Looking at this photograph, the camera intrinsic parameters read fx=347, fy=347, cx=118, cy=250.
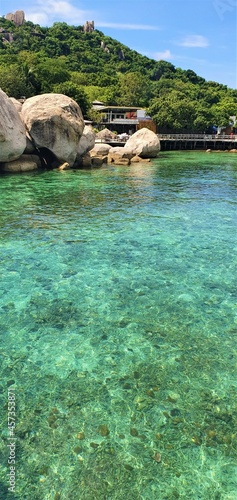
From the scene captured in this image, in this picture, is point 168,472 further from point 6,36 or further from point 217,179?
point 6,36

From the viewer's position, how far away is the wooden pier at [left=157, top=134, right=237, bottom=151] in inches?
2378

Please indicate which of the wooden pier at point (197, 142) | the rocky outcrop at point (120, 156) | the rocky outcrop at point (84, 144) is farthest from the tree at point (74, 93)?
the rocky outcrop at point (84, 144)

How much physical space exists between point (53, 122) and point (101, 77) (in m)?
82.5

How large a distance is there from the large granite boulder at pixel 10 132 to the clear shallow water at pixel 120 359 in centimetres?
1241

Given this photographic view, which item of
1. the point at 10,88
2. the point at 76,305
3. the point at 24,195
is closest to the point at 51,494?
the point at 76,305

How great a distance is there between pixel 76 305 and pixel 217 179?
2454 centimetres

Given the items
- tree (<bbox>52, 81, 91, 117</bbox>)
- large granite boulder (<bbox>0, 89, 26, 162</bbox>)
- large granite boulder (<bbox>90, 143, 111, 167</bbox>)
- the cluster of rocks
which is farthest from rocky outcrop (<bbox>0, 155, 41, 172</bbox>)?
tree (<bbox>52, 81, 91, 117</bbox>)

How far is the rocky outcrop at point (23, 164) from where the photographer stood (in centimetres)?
2777

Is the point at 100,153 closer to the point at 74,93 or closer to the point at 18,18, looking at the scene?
the point at 74,93

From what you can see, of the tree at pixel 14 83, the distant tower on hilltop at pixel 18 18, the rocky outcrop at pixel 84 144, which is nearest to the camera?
the rocky outcrop at pixel 84 144

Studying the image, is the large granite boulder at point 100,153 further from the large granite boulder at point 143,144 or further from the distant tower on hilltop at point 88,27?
the distant tower on hilltop at point 88,27

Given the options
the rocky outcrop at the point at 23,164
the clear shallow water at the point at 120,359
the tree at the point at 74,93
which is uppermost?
the tree at the point at 74,93

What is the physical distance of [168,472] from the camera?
4.44 meters

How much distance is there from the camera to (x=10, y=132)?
2484 cm
